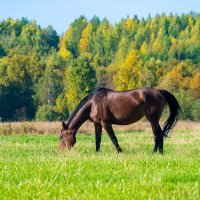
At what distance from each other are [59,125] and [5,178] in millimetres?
22294

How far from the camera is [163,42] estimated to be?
552ft

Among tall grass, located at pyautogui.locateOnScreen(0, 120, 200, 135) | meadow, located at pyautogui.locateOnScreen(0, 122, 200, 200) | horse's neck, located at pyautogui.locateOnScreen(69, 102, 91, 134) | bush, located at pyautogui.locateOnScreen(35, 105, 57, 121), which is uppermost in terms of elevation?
horse's neck, located at pyautogui.locateOnScreen(69, 102, 91, 134)

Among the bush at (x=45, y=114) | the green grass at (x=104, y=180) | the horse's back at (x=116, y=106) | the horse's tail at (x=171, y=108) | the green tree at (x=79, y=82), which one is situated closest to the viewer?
the green grass at (x=104, y=180)

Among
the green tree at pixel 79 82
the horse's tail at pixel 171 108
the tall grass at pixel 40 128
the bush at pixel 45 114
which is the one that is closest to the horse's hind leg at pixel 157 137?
the horse's tail at pixel 171 108

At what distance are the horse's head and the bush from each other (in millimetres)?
59544

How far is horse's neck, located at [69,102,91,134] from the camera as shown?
613 inches

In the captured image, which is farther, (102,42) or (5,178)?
(102,42)

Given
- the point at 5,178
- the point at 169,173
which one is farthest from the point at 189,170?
the point at 5,178

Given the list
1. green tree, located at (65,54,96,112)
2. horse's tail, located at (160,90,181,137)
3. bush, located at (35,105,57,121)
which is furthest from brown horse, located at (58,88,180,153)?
green tree, located at (65,54,96,112)

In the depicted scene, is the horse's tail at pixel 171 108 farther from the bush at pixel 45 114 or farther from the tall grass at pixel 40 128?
the bush at pixel 45 114

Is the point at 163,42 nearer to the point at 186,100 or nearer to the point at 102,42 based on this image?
the point at 102,42

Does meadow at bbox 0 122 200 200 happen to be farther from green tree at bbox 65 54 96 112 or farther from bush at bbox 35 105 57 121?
green tree at bbox 65 54 96 112

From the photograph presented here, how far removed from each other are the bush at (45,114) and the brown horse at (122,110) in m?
59.8

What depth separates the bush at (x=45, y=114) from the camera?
249ft
